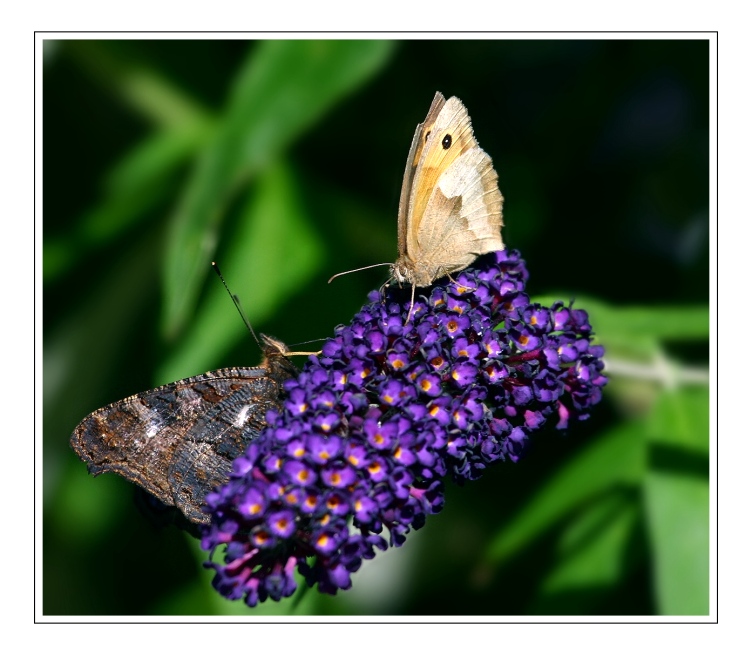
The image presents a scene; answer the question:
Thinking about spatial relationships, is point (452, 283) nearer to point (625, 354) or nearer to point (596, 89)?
point (625, 354)

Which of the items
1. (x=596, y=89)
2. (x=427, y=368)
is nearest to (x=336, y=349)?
(x=427, y=368)

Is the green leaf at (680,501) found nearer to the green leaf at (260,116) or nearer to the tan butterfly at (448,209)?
the tan butterfly at (448,209)

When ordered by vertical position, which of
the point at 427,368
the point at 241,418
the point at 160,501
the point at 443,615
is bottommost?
the point at 443,615

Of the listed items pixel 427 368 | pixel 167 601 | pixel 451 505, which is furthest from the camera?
pixel 451 505

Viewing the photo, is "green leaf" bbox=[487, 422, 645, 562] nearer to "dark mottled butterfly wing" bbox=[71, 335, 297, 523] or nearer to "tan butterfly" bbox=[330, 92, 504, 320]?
"tan butterfly" bbox=[330, 92, 504, 320]

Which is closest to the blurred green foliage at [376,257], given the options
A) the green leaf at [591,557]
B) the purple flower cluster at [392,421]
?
the green leaf at [591,557]

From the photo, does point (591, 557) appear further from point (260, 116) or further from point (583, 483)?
point (260, 116)

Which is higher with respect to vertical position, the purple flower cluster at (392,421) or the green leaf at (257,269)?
the green leaf at (257,269)

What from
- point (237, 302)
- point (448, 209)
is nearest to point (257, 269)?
point (237, 302)
